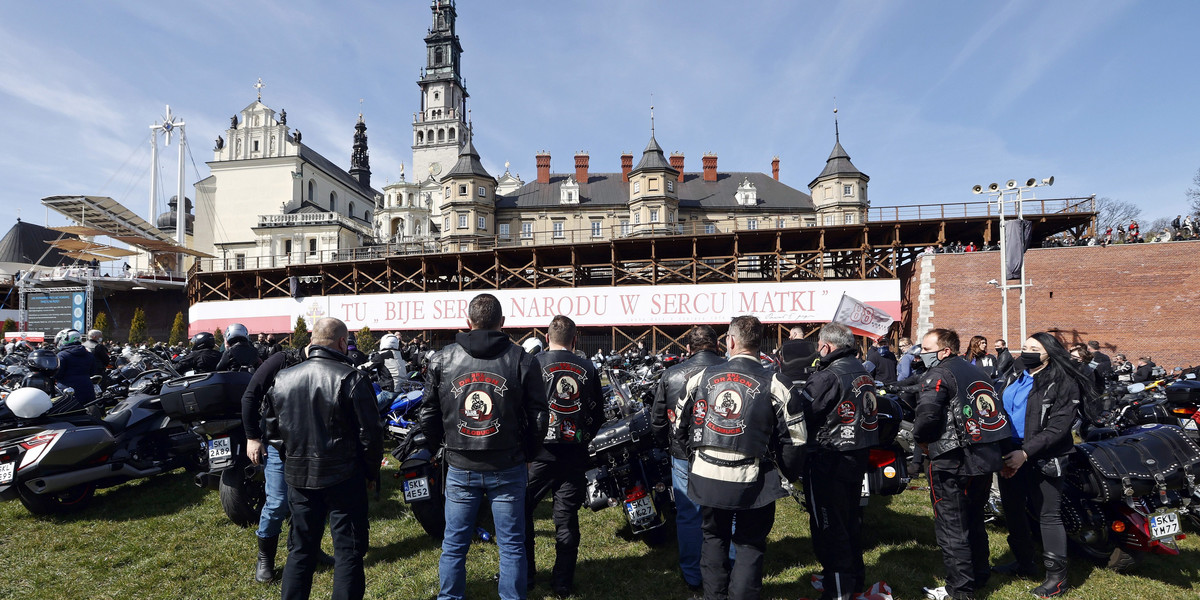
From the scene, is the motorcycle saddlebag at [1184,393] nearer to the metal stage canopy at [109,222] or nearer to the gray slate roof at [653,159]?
the gray slate roof at [653,159]

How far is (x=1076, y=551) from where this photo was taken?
455 centimetres

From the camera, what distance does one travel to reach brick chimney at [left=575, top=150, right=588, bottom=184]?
51.4m

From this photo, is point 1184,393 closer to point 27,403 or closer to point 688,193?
point 27,403

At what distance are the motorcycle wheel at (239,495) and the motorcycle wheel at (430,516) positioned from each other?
5.34 feet

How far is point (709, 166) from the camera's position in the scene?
52250mm

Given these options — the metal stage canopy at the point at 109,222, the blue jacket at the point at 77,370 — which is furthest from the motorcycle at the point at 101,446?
the metal stage canopy at the point at 109,222

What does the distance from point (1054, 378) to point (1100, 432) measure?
4.47 feet

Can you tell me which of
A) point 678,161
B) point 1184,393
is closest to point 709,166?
point 678,161

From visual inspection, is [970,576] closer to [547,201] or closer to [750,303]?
[750,303]

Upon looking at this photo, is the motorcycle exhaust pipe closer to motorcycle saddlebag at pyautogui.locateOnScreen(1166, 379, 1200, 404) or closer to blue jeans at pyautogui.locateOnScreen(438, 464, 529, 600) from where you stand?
blue jeans at pyautogui.locateOnScreen(438, 464, 529, 600)

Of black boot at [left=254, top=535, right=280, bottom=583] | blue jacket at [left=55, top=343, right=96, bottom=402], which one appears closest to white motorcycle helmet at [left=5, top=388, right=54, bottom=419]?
blue jacket at [left=55, top=343, right=96, bottom=402]

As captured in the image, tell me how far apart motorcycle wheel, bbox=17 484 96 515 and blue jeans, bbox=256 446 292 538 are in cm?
318

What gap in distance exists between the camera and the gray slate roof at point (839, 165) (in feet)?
150

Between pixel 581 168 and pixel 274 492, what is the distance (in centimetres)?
4936
